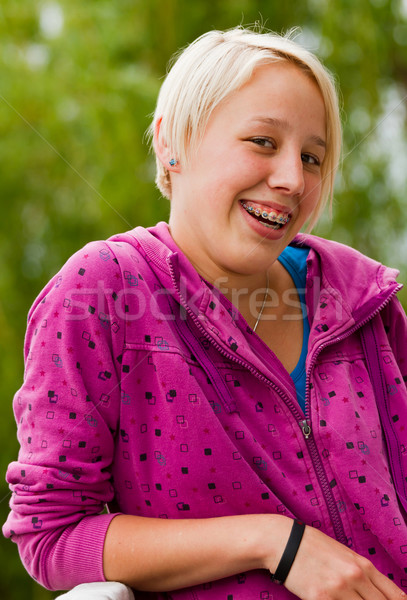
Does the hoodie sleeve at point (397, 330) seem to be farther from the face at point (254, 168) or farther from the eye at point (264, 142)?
the eye at point (264, 142)

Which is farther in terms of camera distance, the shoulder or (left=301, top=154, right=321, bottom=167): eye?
(left=301, top=154, right=321, bottom=167): eye

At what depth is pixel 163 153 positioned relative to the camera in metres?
1.08

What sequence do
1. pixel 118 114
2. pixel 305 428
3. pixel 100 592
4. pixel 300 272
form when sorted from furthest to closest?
pixel 118 114
pixel 300 272
pixel 305 428
pixel 100 592

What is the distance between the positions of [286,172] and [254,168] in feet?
0.16

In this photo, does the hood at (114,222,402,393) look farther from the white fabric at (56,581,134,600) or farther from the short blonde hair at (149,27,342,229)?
the white fabric at (56,581,134,600)

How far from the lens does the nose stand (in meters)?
0.99

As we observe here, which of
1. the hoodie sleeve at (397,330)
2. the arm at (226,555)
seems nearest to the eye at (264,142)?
the hoodie sleeve at (397,330)

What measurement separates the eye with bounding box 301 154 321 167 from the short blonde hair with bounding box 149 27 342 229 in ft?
0.16

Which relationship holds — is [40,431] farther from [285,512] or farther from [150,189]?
[150,189]

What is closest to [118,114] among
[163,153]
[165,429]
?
[163,153]

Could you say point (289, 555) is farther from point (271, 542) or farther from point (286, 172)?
point (286, 172)


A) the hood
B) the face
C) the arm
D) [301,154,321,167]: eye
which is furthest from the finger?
[301,154,321,167]: eye

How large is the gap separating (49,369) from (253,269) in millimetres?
336

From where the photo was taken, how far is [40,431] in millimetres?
883
